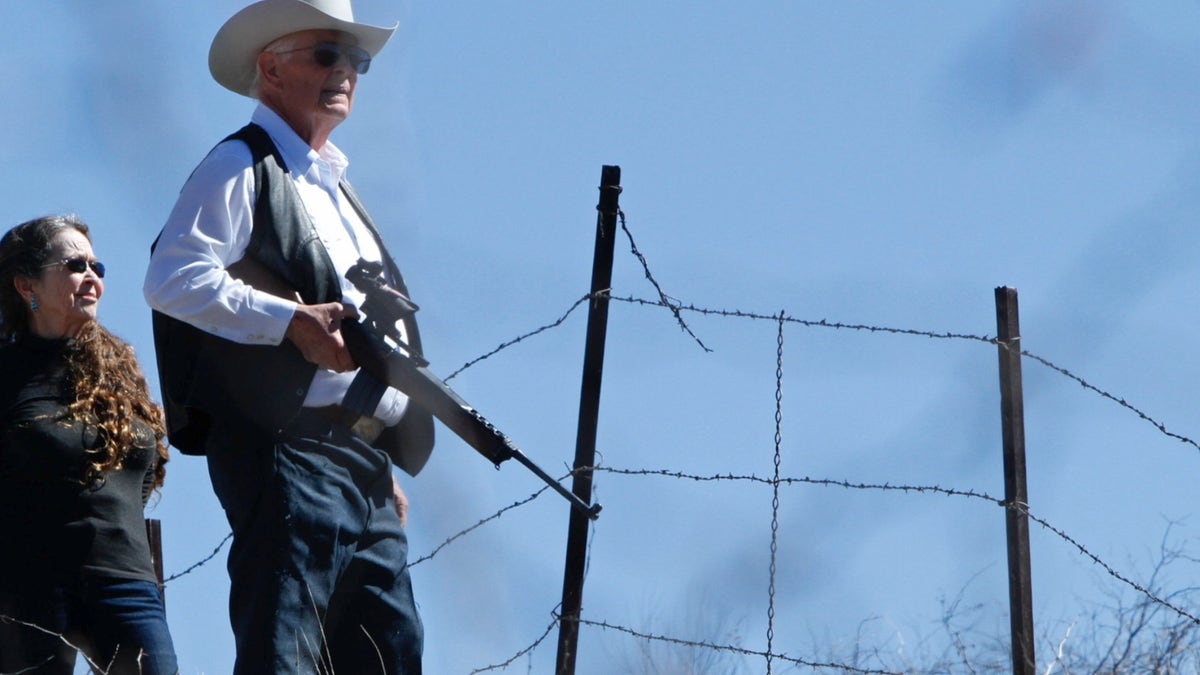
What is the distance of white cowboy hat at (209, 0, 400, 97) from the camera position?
355cm

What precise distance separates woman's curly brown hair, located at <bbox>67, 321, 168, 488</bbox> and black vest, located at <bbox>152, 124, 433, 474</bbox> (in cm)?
58

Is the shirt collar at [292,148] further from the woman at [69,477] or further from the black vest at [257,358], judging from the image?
the woman at [69,477]

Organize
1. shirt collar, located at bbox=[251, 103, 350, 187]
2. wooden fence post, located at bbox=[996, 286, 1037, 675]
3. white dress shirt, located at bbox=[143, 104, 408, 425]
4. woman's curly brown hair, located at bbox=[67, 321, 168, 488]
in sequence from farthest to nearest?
wooden fence post, located at bbox=[996, 286, 1037, 675]
woman's curly brown hair, located at bbox=[67, 321, 168, 488]
shirt collar, located at bbox=[251, 103, 350, 187]
white dress shirt, located at bbox=[143, 104, 408, 425]

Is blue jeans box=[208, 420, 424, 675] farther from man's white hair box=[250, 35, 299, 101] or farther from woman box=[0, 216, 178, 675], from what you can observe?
man's white hair box=[250, 35, 299, 101]

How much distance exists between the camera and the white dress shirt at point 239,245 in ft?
10.5

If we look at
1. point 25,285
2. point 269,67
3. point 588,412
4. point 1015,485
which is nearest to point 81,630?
point 25,285

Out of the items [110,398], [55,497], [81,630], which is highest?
[110,398]

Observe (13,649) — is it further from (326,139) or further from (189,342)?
(326,139)

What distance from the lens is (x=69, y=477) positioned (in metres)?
3.90

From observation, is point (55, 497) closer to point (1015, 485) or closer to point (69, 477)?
point (69, 477)

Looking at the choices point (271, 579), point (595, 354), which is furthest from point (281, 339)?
point (595, 354)

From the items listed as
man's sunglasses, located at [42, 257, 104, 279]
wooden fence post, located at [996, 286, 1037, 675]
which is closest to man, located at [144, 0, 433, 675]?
man's sunglasses, located at [42, 257, 104, 279]

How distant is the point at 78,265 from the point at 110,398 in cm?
34

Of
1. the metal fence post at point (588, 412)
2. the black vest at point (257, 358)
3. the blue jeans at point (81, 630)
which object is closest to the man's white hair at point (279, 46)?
the black vest at point (257, 358)
